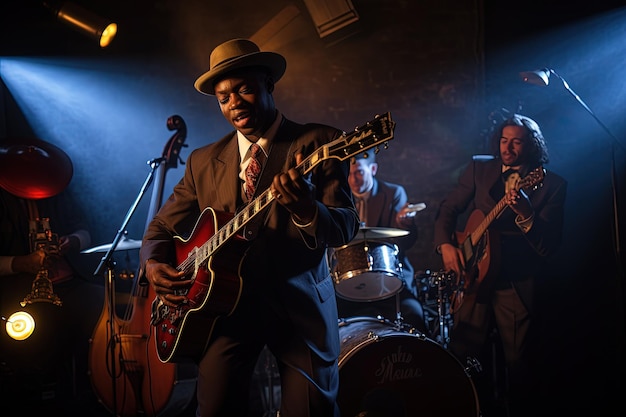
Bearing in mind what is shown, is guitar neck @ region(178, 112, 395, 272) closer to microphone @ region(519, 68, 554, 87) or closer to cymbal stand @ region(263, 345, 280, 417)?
cymbal stand @ region(263, 345, 280, 417)

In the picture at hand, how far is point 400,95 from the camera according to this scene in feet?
20.5

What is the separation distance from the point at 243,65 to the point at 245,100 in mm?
156

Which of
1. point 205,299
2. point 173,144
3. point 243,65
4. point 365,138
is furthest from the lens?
point 173,144

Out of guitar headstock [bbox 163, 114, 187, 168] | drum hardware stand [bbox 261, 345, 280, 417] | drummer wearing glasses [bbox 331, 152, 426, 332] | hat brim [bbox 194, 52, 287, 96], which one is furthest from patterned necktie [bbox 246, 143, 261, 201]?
drum hardware stand [bbox 261, 345, 280, 417]

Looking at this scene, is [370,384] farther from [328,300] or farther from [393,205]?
[393,205]

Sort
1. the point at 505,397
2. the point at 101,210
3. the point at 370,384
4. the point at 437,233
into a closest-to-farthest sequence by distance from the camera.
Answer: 1. the point at 370,384
2. the point at 505,397
3. the point at 437,233
4. the point at 101,210

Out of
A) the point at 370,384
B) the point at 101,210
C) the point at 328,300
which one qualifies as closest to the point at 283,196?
the point at 328,300

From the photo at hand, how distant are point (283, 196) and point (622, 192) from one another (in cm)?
435

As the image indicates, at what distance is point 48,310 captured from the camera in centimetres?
505

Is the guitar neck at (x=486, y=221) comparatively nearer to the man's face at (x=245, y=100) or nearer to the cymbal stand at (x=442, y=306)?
the cymbal stand at (x=442, y=306)

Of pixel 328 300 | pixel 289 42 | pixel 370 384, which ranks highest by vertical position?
pixel 289 42

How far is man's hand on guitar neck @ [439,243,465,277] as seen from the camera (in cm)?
509

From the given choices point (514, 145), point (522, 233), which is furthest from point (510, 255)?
point (514, 145)

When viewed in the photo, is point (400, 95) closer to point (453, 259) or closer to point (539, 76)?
point (539, 76)
